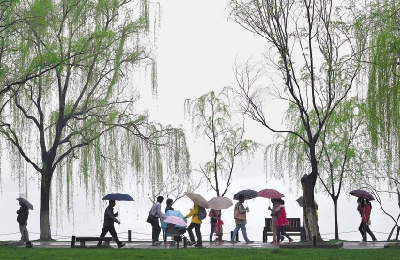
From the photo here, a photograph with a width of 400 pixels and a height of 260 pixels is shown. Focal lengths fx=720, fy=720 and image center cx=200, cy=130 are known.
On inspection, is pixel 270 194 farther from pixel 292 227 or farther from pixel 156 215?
pixel 156 215

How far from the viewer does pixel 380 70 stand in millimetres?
20109

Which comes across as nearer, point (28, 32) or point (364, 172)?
point (28, 32)

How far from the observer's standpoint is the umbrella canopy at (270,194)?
1185 inches

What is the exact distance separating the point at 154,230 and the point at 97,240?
2688mm

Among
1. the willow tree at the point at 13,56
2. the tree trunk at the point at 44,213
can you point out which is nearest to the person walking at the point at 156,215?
the willow tree at the point at 13,56

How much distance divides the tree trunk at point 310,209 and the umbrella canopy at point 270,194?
3833 millimetres

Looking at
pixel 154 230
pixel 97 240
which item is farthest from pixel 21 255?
pixel 154 230

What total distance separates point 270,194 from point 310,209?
14.1ft

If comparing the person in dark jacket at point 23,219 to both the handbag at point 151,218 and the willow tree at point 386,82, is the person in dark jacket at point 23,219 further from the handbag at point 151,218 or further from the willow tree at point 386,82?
the willow tree at point 386,82

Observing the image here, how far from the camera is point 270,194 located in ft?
99.2

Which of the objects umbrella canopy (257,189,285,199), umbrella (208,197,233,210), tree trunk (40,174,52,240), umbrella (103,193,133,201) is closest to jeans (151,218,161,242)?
umbrella (103,193,133,201)

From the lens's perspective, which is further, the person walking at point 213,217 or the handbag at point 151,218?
the person walking at point 213,217

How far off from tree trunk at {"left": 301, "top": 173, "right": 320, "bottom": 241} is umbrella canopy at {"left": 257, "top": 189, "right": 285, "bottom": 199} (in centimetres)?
383

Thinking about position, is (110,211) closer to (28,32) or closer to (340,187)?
(28,32)
